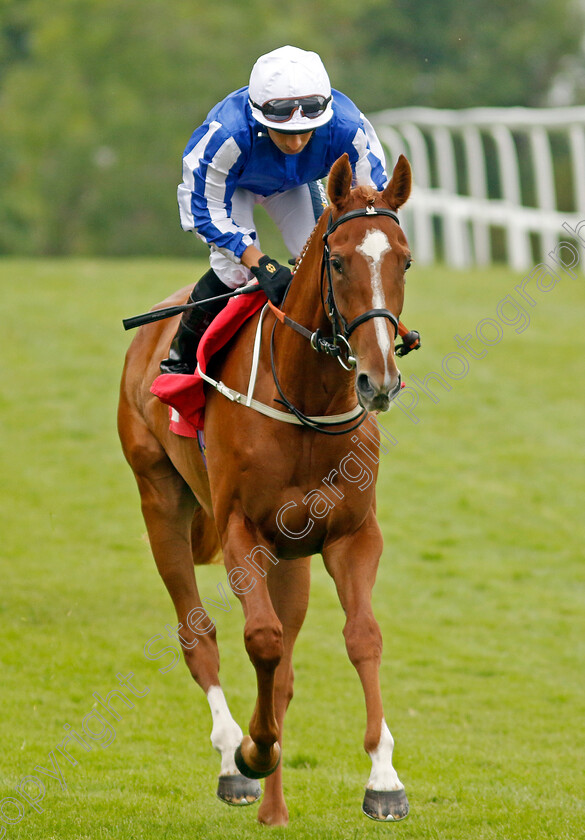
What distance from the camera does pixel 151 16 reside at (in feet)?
123

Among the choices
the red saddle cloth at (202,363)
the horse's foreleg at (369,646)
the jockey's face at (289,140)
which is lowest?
the horse's foreleg at (369,646)

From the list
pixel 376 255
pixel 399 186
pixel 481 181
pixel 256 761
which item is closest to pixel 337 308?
pixel 376 255

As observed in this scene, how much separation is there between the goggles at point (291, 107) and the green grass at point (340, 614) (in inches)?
118

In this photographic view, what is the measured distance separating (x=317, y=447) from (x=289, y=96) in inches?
54.6

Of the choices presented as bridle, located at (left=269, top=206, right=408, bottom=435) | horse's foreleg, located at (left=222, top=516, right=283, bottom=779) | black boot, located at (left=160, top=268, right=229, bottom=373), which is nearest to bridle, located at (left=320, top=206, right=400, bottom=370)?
bridle, located at (left=269, top=206, right=408, bottom=435)

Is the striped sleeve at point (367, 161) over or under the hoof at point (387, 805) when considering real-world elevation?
over

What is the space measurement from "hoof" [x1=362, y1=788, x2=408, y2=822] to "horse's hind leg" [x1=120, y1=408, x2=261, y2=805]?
4.72 ft

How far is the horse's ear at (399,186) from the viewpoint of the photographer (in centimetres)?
439

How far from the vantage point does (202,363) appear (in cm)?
520

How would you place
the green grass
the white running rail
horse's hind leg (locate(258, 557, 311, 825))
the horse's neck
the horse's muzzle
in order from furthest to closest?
1. the white running rail
2. the green grass
3. horse's hind leg (locate(258, 557, 311, 825))
4. the horse's neck
5. the horse's muzzle

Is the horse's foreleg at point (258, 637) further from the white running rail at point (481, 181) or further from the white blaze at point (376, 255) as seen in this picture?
the white running rail at point (481, 181)

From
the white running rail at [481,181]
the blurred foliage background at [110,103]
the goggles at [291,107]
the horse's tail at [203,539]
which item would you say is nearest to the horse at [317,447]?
the goggles at [291,107]

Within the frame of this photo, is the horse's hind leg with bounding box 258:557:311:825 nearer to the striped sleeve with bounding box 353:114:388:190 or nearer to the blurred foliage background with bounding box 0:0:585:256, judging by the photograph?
the striped sleeve with bounding box 353:114:388:190

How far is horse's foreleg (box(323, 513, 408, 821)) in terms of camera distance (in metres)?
4.45
